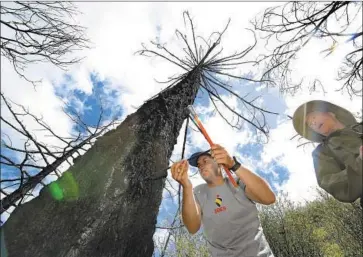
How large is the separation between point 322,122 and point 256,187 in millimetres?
662

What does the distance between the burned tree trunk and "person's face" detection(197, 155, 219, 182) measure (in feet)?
1.03

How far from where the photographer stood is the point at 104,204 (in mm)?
1540

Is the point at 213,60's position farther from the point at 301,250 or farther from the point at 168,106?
the point at 301,250

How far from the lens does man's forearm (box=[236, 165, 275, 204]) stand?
5.20ft

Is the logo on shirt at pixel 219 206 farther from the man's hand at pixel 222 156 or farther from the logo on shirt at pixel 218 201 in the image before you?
the man's hand at pixel 222 156

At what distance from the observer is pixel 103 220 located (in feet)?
4.87

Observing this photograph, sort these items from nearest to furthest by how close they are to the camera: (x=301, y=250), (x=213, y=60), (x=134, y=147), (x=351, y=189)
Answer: (x=351, y=189), (x=134, y=147), (x=213, y=60), (x=301, y=250)

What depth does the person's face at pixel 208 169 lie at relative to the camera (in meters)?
1.90

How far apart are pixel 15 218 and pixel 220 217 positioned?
1167 millimetres

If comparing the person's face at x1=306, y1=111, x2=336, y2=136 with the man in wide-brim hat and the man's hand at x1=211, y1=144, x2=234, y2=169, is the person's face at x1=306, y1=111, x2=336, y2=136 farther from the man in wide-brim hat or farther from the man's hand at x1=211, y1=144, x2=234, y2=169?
the man's hand at x1=211, y1=144, x2=234, y2=169

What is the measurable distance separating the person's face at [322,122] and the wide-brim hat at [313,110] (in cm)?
3

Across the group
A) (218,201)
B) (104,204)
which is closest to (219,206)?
(218,201)

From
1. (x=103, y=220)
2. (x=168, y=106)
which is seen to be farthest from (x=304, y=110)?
(x=103, y=220)

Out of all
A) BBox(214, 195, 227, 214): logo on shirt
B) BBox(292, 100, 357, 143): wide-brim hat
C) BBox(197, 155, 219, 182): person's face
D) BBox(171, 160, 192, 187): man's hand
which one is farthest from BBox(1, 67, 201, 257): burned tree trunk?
BBox(292, 100, 357, 143): wide-brim hat
